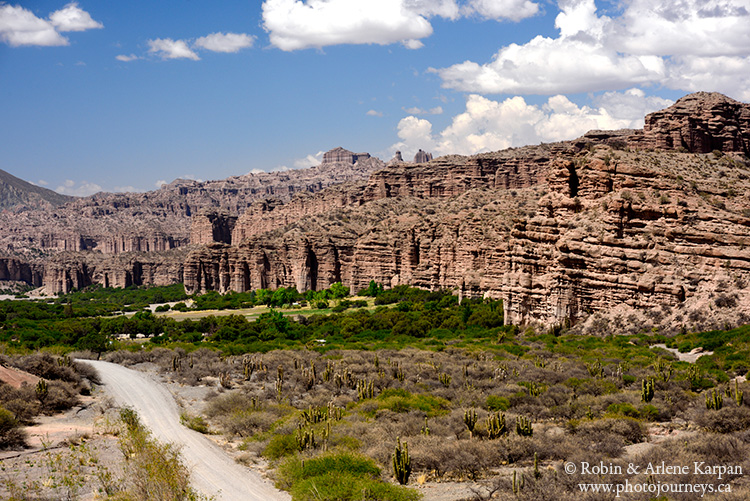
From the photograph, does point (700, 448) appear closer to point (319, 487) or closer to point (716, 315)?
point (319, 487)

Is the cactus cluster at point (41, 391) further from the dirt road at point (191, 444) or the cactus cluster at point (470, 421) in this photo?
the cactus cluster at point (470, 421)

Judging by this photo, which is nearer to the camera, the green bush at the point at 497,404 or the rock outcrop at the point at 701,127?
the green bush at the point at 497,404

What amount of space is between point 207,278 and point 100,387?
117378mm

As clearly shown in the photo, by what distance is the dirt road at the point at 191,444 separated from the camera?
1786 cm

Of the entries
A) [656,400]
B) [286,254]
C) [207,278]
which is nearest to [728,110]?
[656,400]

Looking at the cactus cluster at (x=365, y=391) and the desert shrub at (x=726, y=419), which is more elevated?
the desert shrub at (x=726, y=419)

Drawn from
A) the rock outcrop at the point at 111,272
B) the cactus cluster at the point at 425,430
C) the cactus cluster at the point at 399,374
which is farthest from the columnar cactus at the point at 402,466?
the rock outcrop at the point at 111,272

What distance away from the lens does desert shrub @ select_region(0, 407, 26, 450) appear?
65.5 ft

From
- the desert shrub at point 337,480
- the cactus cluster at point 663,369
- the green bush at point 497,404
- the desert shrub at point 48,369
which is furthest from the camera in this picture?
the desert shrub at point 48,369

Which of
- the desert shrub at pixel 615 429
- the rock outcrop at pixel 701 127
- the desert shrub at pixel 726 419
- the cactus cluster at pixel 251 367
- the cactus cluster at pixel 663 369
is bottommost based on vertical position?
the cactus cluster at pixel 251 367

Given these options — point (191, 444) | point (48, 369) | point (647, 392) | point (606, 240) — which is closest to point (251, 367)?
point (48, 369)

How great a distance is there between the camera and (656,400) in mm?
25016

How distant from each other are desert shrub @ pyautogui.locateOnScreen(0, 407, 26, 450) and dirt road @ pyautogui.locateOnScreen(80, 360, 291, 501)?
4.53 meters

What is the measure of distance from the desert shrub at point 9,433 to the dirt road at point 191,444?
4529 mm
